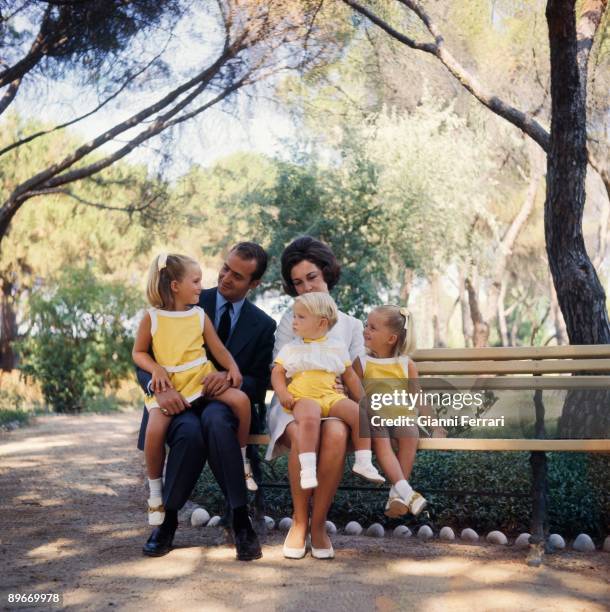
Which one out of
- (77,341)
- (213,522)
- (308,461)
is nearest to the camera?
(308,461)

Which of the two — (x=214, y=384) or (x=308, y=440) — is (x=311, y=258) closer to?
(x=214, y=384)

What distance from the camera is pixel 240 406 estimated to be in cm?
365

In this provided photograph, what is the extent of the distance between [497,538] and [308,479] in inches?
49.2

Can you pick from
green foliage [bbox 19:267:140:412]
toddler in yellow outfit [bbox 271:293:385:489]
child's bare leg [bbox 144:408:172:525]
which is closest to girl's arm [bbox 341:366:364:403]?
toddler in yellow outfit [bbox 271:293:385:489]

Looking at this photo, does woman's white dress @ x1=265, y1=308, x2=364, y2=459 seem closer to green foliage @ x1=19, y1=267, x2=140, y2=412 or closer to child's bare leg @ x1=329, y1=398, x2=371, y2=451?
child's bare leg @ x1=329, y1=398, x2=371, y2=451

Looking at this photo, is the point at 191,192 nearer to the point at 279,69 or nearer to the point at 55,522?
the point at 279,69

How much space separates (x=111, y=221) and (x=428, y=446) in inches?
653

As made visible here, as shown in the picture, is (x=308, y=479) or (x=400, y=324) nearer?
(x=308, y=479)

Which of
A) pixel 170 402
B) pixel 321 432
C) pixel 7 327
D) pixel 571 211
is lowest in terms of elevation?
pixel 321 432

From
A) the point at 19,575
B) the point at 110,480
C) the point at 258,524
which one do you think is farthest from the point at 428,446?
the point at 110,480

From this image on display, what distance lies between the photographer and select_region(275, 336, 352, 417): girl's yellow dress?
3.59 m

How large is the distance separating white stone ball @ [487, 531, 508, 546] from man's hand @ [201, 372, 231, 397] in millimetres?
1528

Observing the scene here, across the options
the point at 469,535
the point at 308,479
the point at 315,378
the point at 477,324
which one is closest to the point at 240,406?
the point at 315,378

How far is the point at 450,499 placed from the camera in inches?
185
